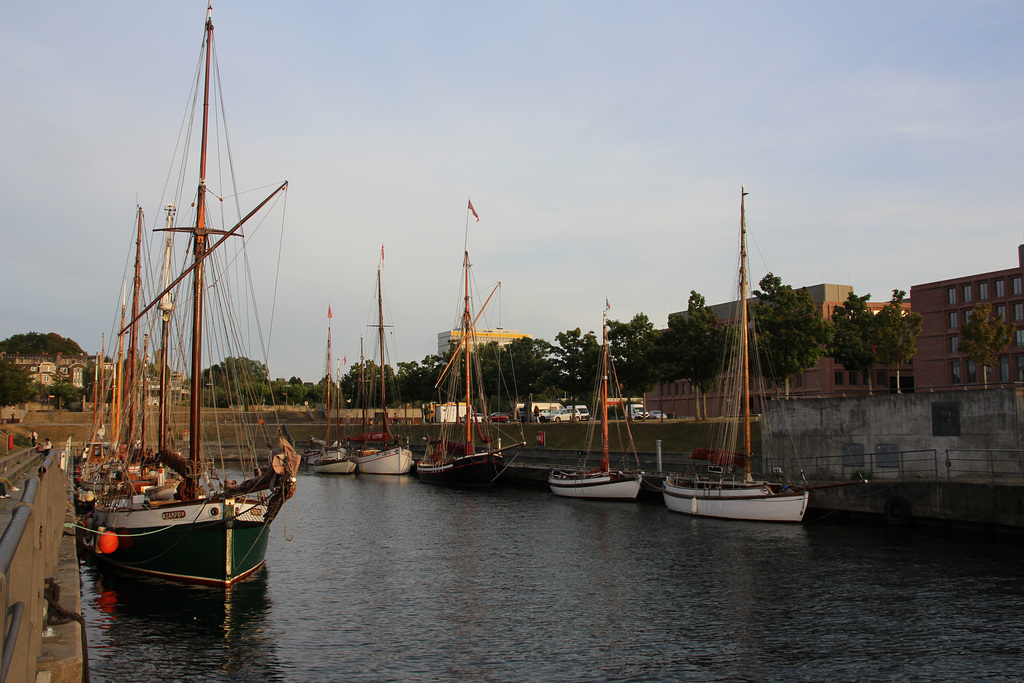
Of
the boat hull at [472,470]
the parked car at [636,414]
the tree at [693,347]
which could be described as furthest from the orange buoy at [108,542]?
the parked car at [636,414]

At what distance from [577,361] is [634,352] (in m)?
9.40

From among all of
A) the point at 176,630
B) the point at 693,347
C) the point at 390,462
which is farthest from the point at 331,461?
the point at 176,630

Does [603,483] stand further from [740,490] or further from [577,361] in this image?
[577,361]

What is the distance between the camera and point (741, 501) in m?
40.8

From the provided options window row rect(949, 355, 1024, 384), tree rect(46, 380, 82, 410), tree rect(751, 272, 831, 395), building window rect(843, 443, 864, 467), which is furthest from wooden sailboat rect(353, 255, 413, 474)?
tree rect(46, 380, 82, 410)

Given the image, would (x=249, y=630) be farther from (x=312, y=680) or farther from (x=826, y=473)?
(x=826, y=473)

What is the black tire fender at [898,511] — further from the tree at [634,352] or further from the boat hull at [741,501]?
the tree at [634,352]

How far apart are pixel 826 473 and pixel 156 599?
35275 millimetres

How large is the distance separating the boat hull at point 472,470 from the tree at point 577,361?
24722 mm

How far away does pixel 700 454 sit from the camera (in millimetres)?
46812

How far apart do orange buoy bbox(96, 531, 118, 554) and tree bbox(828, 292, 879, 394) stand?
5851 cm

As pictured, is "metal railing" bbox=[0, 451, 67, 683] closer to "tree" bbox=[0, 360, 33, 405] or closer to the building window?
the building window

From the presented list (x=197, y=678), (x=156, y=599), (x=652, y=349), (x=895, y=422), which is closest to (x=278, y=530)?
(x=156, y=599)

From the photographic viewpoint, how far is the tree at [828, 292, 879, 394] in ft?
225
